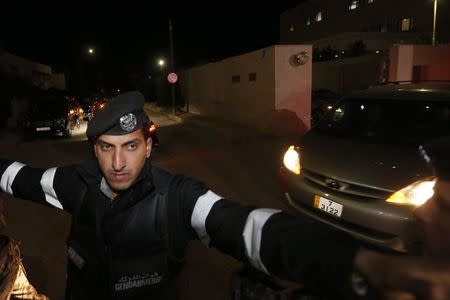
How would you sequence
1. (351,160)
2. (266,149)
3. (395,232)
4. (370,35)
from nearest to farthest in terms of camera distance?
→ (395,232), (351,160), (266,149), (370,35)

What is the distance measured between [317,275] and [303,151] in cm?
373

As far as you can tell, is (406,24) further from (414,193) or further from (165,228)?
(165,228)

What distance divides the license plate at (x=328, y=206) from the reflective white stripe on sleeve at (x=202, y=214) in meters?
2.48

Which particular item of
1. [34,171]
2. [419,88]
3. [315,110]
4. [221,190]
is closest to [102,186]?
[34,171]

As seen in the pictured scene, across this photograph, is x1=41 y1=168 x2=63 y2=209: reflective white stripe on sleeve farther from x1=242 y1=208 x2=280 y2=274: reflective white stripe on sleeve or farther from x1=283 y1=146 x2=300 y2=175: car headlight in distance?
x1=283 y1=146 x2=300 y2=175: car headlight in distance

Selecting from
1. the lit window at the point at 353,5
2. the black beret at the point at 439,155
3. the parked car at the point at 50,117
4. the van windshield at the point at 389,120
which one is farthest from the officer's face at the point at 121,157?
the lit window at the point at 353,5

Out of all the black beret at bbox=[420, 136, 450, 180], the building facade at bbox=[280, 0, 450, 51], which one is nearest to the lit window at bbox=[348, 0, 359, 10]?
the building facade at bbox=[280, 0, 450, 51]

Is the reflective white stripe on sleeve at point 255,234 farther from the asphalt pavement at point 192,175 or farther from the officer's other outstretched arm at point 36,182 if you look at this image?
the officer's other outstretched arm at point 36,182

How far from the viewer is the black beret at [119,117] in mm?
1812

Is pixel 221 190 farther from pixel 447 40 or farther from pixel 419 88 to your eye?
pixel 447 40

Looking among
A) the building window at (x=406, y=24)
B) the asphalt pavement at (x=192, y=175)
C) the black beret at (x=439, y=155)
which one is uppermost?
the building window at (x=406, y=24)

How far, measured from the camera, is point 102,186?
6.18ft

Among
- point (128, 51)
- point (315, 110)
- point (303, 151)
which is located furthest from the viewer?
point (128, 51)

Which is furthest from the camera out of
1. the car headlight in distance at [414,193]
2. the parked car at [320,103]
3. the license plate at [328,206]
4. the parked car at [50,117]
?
the parked car at [320,103]
